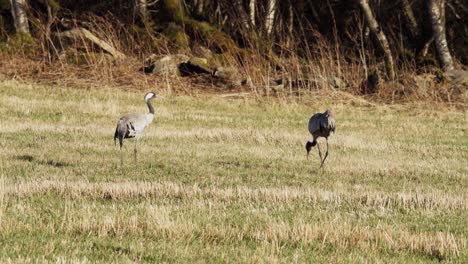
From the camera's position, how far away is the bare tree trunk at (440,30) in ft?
86.0

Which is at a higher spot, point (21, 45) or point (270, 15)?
point (270, 15)

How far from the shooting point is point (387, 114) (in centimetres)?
2198

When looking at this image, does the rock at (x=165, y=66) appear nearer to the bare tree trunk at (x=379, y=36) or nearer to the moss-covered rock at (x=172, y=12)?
the moss-covered rock at (x=172, y=12)

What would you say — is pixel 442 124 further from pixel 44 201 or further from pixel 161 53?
pixel 44 201

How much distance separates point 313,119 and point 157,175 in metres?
3.42

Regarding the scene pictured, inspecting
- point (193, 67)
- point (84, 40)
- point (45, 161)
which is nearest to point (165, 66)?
point (193, 67)

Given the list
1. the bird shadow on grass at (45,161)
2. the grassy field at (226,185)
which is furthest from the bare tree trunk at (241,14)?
the bird shadow on grass at (45,161)

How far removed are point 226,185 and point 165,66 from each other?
1526 centimetres

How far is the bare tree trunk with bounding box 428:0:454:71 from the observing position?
86.0 feet

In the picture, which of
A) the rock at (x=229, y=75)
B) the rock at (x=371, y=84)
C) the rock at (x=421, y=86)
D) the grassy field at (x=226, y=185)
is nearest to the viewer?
the grassy field at (x=226, y=185)

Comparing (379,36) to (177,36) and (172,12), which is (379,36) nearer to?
(177,36)

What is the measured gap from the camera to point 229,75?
25.4m

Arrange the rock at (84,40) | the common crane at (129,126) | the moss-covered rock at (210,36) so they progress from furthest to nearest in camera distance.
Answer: the moss-covered rock at (210,36), the rock at (84,40), the common crane at (129,126)

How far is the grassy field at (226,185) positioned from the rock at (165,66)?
10.5ft
